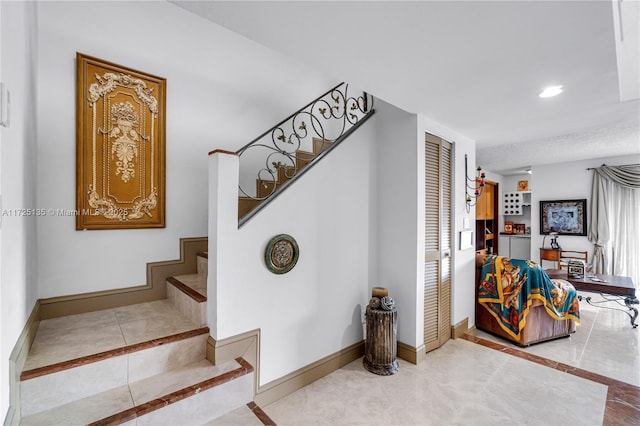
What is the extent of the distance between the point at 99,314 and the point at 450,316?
3.43 m

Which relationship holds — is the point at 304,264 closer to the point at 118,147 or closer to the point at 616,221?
the point at 118,147

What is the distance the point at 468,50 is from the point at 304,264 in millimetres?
1863

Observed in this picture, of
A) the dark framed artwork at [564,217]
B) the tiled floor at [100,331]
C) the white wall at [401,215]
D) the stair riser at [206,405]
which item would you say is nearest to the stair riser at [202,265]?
the tiled floor at [100,331]

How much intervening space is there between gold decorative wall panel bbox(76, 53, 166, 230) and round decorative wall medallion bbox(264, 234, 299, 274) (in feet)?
4.32

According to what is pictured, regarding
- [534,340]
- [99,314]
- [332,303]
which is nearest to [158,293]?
[99,314]

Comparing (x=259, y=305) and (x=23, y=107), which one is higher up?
(x=23, y=107)

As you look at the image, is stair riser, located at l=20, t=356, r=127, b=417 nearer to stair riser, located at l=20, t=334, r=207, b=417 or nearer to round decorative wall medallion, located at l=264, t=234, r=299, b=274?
stair riser, located at l=20, t=334, r=207, b=417

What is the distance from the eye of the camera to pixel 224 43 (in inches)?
126

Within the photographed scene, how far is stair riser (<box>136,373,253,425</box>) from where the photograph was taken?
1.55 m

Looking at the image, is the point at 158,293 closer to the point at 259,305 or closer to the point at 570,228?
the point at 259,305

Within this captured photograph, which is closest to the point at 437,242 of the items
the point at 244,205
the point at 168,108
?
the point at 244,205

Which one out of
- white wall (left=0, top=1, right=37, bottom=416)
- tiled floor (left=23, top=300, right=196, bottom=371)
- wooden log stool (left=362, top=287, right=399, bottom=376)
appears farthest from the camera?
wooden log stool (left=362, top=287, right=399, bottom=376)

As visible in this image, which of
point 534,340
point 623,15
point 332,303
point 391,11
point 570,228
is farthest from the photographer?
point 570,228

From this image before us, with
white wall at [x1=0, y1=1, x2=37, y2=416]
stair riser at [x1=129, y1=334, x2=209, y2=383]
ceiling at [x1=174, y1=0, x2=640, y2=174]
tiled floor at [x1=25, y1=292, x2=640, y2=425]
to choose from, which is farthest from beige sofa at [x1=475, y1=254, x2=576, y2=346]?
white wall at [x1=0, y1=1, x2=37, y2=416]
